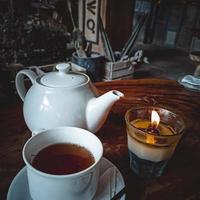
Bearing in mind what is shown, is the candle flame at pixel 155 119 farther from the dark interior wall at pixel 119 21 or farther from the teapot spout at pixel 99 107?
the dark interior wall at pixel 119 21

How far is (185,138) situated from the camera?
0.56m

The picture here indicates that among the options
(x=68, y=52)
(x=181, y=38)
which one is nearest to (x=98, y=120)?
(x=68, y=52)

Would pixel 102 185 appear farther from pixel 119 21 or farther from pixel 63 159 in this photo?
pixel 119 21

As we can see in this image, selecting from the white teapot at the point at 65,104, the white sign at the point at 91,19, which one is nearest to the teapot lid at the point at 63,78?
the white teapot at the point at 65,104

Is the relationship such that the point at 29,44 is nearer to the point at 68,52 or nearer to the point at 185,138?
the point at 68,52

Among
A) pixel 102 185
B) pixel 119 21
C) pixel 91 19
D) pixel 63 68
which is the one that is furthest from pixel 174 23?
pixel 102 185

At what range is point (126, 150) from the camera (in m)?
0.50

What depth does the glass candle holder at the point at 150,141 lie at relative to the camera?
1.33ft

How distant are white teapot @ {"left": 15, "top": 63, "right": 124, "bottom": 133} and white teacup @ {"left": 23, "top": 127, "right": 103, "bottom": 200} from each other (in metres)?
0.06

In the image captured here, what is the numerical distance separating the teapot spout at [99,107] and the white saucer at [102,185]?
0.32 ft

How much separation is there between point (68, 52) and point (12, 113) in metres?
1.85

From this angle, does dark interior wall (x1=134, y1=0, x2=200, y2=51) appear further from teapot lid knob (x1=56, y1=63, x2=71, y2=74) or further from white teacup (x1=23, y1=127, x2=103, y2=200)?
white teacup (x1=23, y1=127, x2=103, y2=200)

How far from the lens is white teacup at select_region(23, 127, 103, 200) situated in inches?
12.7

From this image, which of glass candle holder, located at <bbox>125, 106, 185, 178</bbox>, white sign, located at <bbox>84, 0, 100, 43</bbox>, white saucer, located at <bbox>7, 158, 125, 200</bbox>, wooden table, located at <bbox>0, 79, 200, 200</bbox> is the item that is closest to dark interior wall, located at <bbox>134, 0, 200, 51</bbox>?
white sign, located at <bbox>84, 0, 100, 43</bbox>
